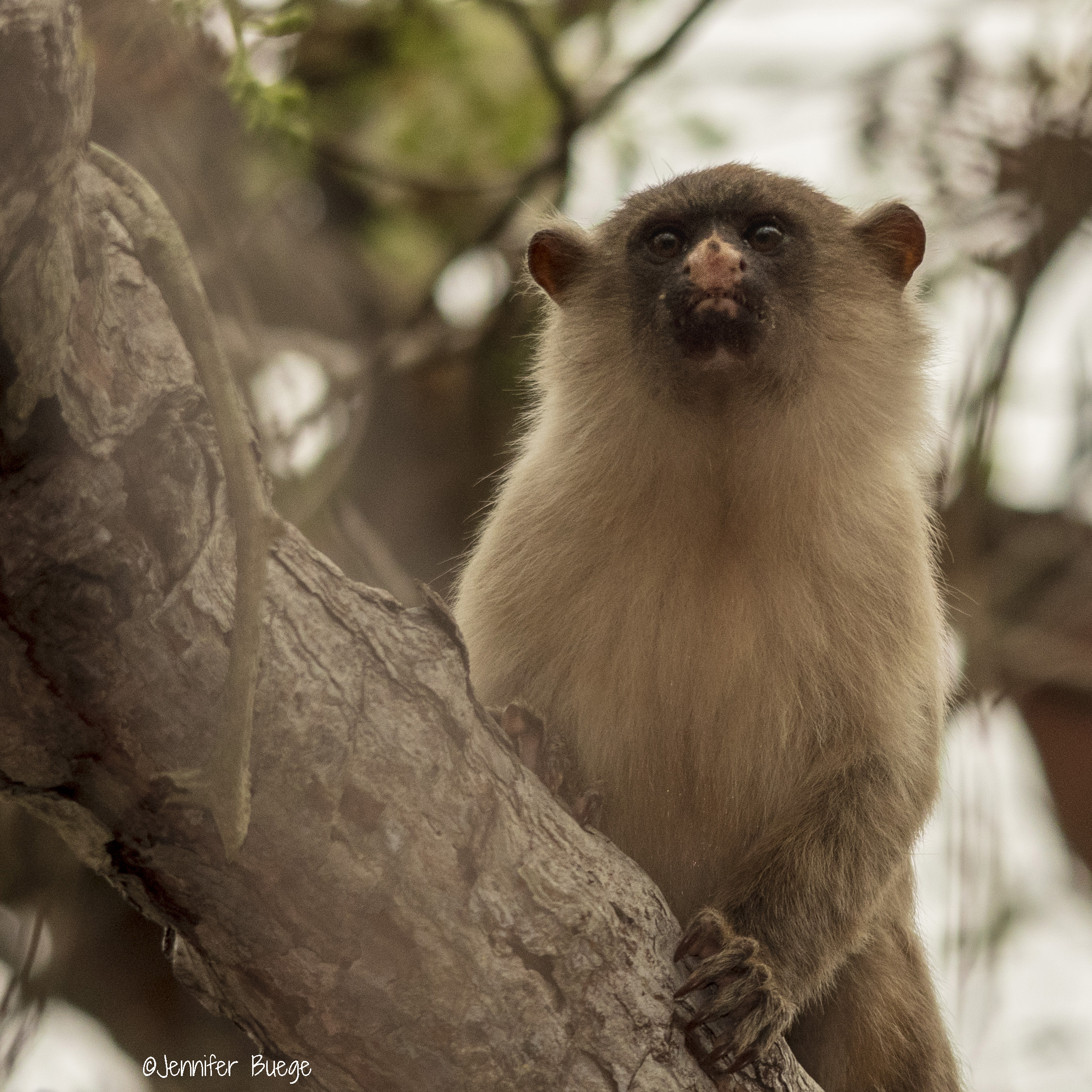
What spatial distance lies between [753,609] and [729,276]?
1.04 m

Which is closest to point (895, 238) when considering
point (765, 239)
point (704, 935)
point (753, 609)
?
point (765, 239)

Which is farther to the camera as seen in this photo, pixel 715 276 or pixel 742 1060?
pixel 715 276

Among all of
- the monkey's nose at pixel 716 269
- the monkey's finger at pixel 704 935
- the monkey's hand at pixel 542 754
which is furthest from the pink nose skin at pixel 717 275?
the monkey's finger at pixel 704 935

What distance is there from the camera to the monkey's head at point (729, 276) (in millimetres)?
4297

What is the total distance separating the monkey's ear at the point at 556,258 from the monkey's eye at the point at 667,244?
0.44 metres

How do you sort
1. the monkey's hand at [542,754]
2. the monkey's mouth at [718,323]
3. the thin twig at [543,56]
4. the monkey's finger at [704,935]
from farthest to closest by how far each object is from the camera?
the thin twig at [543,56] < the monkey's mouth at [718,323] < the monkey's hand at [542,754] < the monkey's finger at [704,935]

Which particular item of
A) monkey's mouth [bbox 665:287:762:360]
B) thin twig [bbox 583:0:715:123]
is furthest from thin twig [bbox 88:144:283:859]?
thin twig [bbox 583:0:715:123]

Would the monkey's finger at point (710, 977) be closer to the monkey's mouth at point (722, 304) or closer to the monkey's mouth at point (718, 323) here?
the monkey's mouth at point (718, 323)

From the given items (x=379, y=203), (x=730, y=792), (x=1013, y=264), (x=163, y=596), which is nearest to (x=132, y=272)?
(x=163, y=596)

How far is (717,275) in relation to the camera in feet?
14.0

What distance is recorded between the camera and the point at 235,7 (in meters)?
3.60

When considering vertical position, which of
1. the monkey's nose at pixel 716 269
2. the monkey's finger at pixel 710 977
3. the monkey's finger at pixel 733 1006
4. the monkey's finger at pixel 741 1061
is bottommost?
the monkey's finger at pixel 741 1061

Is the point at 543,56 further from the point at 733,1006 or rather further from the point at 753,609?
the point at 733,1006

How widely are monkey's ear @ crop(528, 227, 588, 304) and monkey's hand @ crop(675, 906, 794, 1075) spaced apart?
8.00 ft
